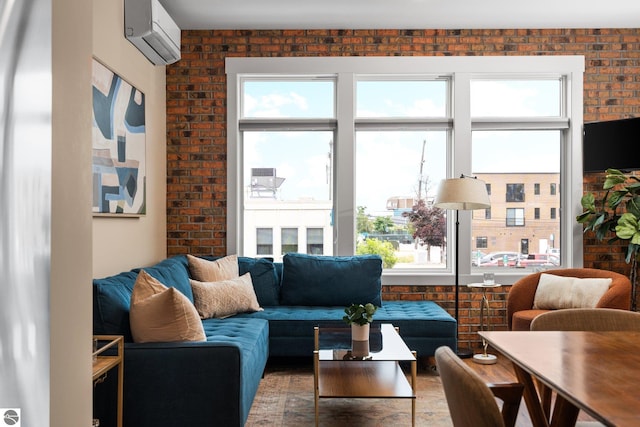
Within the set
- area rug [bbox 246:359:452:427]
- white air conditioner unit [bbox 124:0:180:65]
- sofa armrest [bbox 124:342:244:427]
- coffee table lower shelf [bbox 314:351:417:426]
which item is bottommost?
area rug [bbox 246:359:452:427]

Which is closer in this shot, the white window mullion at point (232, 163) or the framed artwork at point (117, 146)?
the framed artwork at point (117, 146)

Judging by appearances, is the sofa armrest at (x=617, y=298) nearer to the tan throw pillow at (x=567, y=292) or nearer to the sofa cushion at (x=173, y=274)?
the tan throw pillow at (x=567, y=292)

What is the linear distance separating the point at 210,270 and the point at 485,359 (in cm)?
240

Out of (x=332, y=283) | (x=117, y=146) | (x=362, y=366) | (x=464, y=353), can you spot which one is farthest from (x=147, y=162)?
(x=464, y=353)

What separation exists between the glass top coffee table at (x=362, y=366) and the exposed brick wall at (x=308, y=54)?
1629 millimetres

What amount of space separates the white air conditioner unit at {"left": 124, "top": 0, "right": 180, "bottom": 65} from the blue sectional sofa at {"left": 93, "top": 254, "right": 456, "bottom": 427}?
170 centimetres

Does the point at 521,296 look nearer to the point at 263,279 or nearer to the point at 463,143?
the point at 463,143

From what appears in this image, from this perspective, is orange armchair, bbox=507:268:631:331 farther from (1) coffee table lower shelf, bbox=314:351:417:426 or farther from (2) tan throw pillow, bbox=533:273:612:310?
(1) coffee table lower shelf, bbox=314:351:417:426

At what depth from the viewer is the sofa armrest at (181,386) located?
8.86 ft

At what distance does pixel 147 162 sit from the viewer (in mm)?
4676

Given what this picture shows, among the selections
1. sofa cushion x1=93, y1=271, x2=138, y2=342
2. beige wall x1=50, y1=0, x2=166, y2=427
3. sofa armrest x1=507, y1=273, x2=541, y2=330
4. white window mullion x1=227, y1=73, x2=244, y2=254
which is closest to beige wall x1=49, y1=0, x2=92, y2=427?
beige wall x1=50, y1=0, x2=166, y2=427

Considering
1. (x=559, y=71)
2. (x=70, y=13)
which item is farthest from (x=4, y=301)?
(x=559, y=71)

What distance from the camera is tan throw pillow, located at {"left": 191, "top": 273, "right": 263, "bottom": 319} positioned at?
4.23 meters

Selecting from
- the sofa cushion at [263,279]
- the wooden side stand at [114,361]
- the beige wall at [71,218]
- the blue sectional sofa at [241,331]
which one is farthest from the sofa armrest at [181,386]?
the sofa cushion at [263,279]
